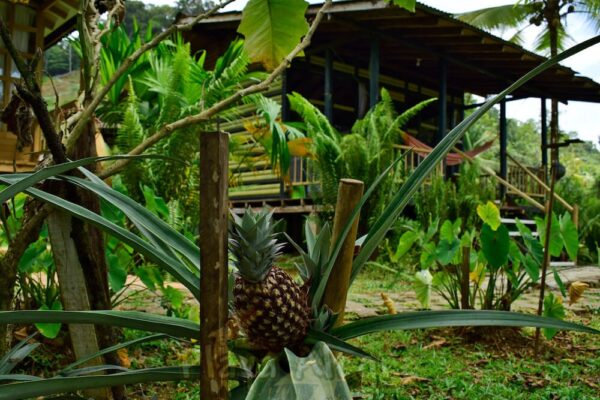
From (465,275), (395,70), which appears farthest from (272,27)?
(395,70)

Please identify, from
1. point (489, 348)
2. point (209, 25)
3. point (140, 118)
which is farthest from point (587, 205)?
point (489, 348)

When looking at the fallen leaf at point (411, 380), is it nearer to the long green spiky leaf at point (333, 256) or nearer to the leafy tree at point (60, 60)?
the long green spiky leaf at point (333, 256)

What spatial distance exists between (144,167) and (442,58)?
22.8ft

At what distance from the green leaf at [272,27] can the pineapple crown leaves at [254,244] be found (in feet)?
1.98

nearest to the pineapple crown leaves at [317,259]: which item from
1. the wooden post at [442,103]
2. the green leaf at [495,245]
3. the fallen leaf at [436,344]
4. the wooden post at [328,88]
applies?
the green leaf at [495,245]

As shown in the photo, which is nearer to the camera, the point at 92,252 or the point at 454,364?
the point at 92,252

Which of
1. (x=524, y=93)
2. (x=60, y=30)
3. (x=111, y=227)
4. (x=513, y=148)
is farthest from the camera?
(x=513, y=148)

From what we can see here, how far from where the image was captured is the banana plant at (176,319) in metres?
0.77

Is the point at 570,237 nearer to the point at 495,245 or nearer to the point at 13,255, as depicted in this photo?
the point at 495,245

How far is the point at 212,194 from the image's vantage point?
2.52 ft

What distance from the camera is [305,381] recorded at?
71cm

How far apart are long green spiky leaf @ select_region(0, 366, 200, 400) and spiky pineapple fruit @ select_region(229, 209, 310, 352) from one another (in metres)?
0.11

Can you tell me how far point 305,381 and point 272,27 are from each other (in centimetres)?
101

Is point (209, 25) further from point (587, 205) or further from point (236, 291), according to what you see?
point (236, 291)
